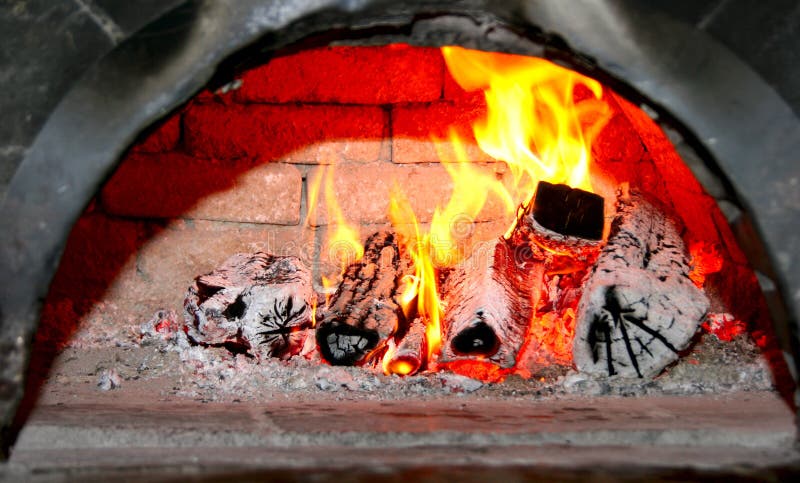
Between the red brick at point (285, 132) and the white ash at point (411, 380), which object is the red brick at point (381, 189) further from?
the white ash at point (411, 380)

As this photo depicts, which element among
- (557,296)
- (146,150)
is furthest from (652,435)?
(146,150)

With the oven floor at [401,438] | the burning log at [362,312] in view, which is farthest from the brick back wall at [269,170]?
the oven floor at [401,438]

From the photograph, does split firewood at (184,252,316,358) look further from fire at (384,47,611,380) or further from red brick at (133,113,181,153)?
red brick at (133,113,181,153)

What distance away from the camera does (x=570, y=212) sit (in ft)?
6.89

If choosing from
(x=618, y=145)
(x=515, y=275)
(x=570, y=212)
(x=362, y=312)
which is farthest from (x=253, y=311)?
(x=618, y=145)

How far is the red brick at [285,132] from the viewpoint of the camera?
93.4 inches

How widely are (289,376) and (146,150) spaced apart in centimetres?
96

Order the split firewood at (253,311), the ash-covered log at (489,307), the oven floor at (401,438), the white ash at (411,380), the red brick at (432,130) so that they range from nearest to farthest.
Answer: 1. the oven floor at (401,438)
2. the white ash at (411,380)
3. the ash-covered log at (489,307)
4. the split firewood at (253,311)
5. the red brick at (432,130)

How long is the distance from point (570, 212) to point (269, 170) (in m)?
1.02

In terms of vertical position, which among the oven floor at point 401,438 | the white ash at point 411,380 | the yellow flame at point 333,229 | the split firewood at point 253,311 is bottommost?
the oven floor at point 401,438

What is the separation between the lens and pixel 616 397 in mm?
1794

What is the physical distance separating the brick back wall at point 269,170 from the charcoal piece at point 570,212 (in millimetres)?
409

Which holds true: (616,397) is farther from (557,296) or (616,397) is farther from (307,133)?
(307,133)

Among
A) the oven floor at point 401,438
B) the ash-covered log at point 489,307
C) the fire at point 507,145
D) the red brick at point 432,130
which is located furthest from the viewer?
the red brick at point 432,130
